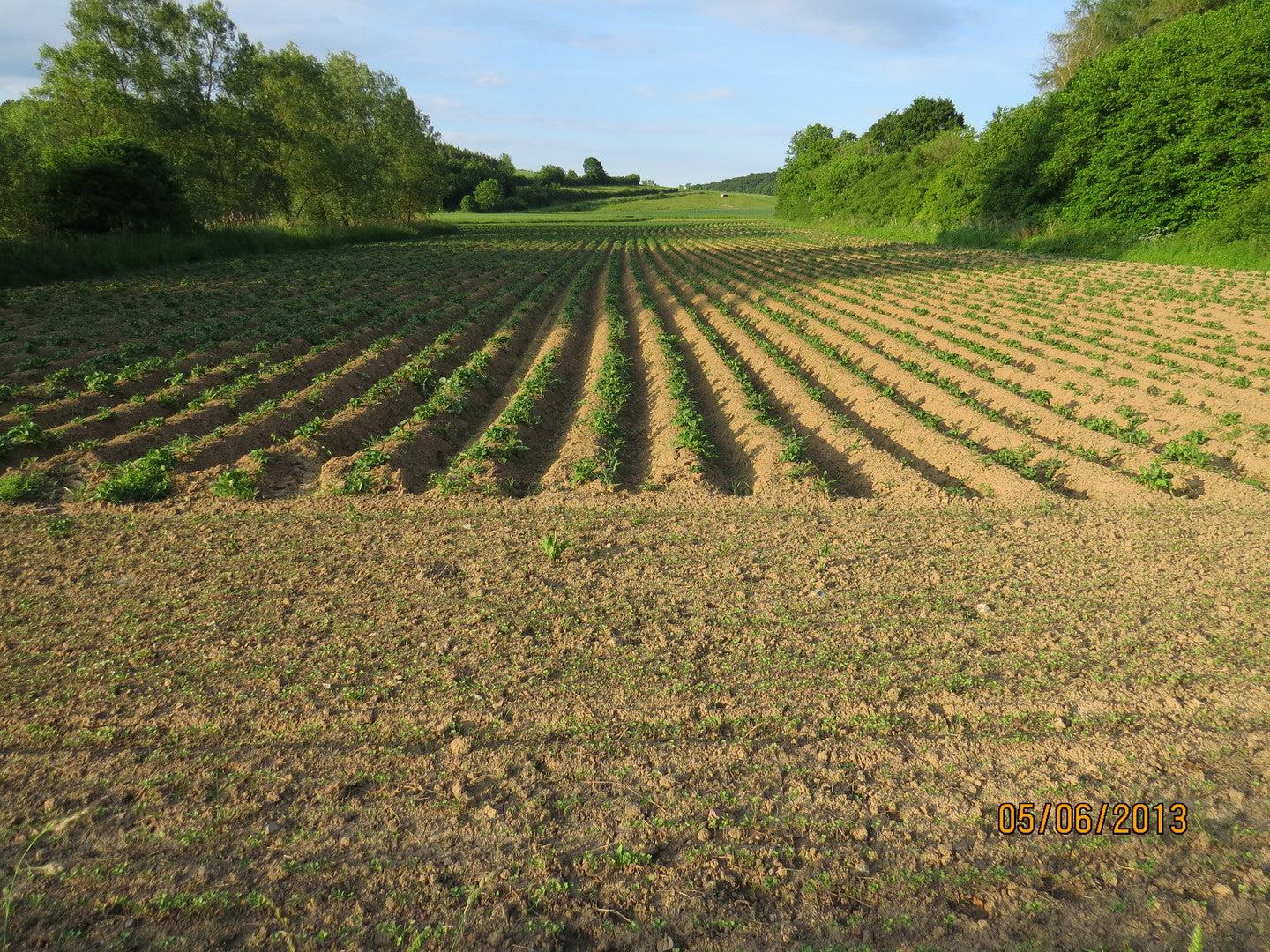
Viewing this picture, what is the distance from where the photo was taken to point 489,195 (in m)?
103

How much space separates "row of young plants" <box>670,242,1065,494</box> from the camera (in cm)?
706

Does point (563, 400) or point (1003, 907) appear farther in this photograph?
point (563, 400)

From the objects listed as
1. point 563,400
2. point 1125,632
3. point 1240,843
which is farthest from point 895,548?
point 563,400

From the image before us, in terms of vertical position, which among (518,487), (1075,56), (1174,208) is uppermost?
(1075,56)

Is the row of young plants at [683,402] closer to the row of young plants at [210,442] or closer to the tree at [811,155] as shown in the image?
the row of young plants at [210,442]

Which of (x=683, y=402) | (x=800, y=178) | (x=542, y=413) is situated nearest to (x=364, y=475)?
(x=542, y=413)

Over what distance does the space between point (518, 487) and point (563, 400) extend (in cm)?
366

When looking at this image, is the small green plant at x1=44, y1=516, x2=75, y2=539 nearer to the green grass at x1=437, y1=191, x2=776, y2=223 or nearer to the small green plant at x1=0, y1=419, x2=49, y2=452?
the small green plant at x1=0, y1=419, x2=49, y2=452

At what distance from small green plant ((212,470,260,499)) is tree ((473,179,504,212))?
108 meters

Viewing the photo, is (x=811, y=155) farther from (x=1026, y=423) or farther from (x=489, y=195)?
(x=1026, y=423)

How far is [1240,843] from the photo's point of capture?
9.18 ft

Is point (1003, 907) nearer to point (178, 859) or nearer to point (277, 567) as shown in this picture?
point (178, 859)
